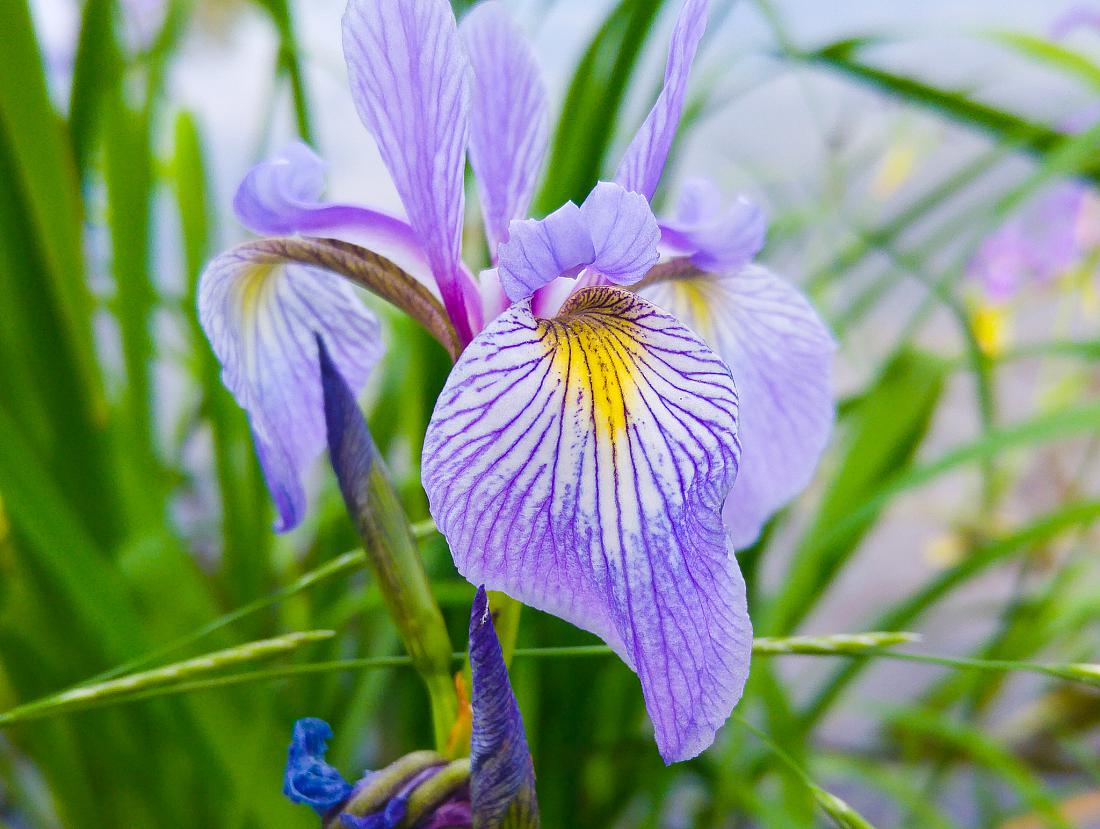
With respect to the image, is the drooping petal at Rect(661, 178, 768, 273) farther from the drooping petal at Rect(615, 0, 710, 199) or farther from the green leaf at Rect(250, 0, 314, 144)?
the green leaf at Rect(250, 0, 314, 144)

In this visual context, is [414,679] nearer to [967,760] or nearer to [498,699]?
[498,699]

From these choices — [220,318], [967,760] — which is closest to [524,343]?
[220,318]

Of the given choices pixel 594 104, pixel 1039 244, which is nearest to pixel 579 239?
pixel 594 104

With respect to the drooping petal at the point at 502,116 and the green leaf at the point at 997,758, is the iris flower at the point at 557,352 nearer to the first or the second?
the drooping petal at the point at 502,116

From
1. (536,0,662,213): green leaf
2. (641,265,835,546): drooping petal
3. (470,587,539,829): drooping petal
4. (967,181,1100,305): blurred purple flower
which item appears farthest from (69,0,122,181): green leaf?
(967,181,1100,305): blurred purple flower

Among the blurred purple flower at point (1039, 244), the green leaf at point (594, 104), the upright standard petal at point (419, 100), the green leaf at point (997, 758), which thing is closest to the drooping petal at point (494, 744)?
the upright standard petal at point (419, 100)

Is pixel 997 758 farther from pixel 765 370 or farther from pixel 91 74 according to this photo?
pixel 91 74

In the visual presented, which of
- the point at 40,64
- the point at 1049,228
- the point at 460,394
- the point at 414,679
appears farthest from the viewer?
the point at 1049,228
